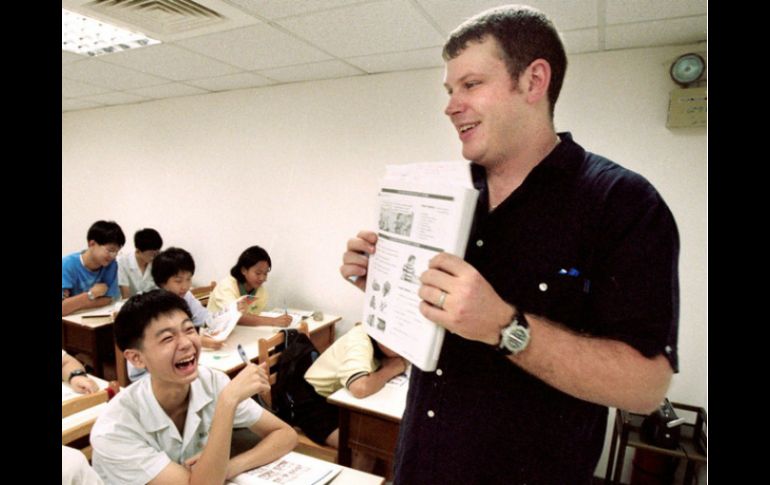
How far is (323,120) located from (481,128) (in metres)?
3.16

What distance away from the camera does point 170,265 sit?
3016mm

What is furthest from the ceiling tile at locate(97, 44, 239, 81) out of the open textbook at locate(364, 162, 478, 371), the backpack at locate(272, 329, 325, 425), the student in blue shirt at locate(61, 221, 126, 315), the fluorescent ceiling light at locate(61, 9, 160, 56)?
the open textbook at locate(364, 162, 478, 371)

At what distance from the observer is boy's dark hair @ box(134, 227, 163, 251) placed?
382cm

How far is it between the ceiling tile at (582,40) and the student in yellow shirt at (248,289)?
270cm

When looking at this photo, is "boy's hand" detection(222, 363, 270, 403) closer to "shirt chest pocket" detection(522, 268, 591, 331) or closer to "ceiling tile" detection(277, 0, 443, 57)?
"shirt chest pocket" detection(522, 268, 591, 331)

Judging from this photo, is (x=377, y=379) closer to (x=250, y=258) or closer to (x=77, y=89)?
(x=250, y=258)

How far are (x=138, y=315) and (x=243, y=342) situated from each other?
1533 mm

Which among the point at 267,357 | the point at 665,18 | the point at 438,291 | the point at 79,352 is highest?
the point at 665,18

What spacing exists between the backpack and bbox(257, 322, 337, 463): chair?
0.04 meters

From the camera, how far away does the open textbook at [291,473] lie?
4.38 ft

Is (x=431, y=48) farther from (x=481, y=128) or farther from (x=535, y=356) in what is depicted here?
(x=535, y=356)
